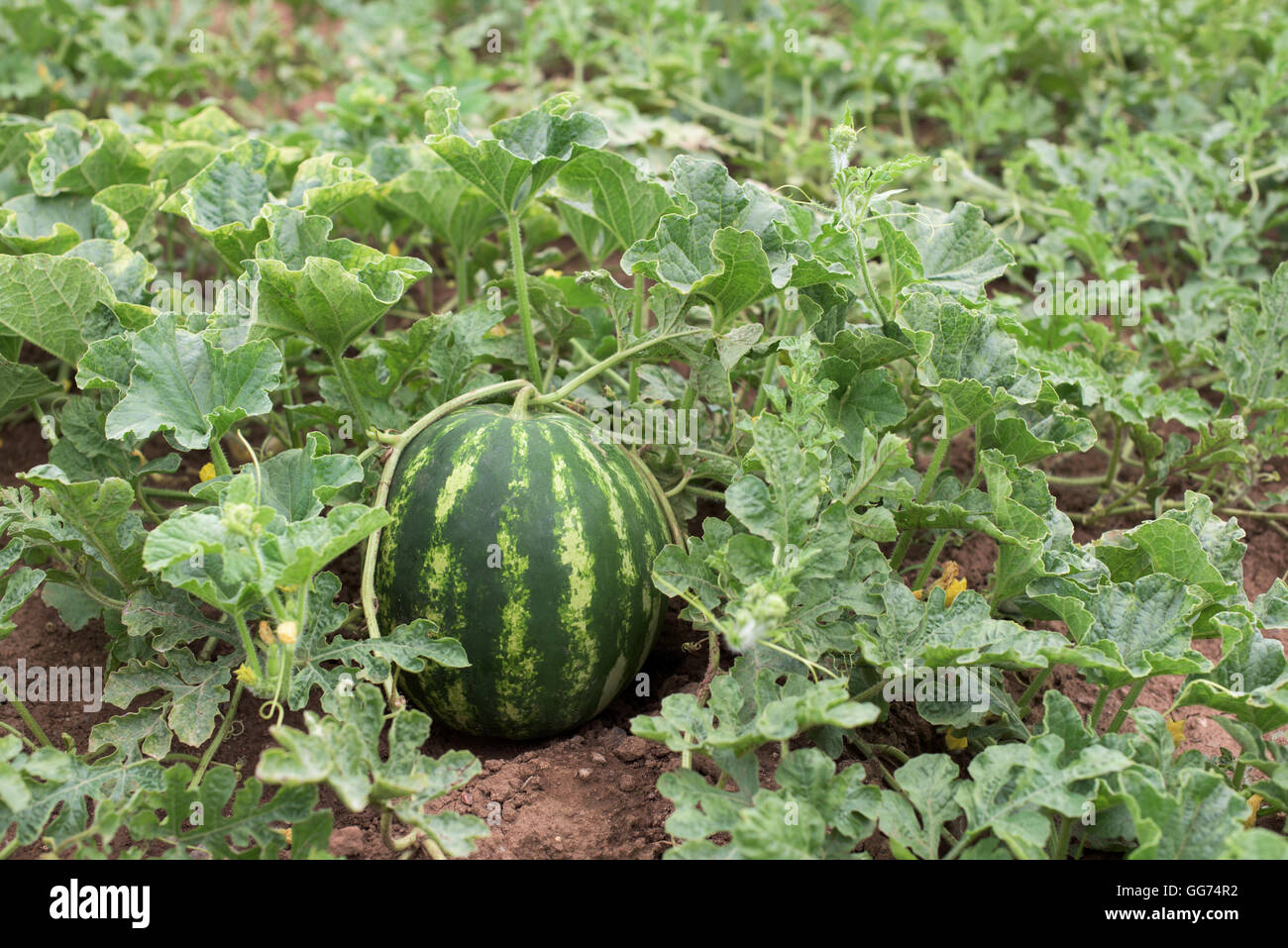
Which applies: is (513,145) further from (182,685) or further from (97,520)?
(182,685)

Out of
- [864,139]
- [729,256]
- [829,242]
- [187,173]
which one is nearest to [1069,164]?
[864,139]

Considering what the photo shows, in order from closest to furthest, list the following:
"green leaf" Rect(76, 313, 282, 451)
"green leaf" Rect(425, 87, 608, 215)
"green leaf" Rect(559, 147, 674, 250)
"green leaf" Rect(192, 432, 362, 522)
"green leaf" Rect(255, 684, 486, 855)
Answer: "green leaf" Rect(255, 684, 486, 855)
"green leaf" Rect(192, 432, 362, 522)
"green leaf" Rect(76, 313, 282, 451)
"green leaf" Rect(425, 87, 608, 215)
"green leaf" Rect(559, 147, 674, 250)

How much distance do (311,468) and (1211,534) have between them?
6.16 feet

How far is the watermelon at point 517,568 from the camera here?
7.66ft

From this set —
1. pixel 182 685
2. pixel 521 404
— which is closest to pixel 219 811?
pixel 182 685

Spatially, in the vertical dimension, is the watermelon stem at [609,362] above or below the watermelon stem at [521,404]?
above

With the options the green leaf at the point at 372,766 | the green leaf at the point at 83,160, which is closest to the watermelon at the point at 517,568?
the green leaf at the point at 372,766

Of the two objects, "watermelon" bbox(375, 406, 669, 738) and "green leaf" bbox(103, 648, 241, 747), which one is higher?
"watermelon" bbox(375, 406, 669, 738)

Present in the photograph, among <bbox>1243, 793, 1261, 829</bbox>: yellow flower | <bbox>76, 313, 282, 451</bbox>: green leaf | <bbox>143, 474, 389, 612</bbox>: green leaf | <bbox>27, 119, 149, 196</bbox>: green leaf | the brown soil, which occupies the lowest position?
the brown soil

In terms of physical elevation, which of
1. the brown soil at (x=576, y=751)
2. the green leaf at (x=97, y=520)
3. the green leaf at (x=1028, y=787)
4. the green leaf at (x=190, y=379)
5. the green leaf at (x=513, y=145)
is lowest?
the brown soil at (x=576, y=751)

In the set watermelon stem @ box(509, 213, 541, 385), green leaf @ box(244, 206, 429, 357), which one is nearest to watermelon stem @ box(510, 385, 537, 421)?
watermelon stem @ box(509, 213, 541, 385)

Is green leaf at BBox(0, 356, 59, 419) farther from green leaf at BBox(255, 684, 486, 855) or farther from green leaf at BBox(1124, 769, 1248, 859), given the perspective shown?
green leaf at BBox(1124, 769, 1248, 859)

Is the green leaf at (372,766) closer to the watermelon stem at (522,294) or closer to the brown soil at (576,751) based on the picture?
the brown soil at (576,751)

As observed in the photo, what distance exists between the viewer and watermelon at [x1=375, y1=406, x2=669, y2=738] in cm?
233
